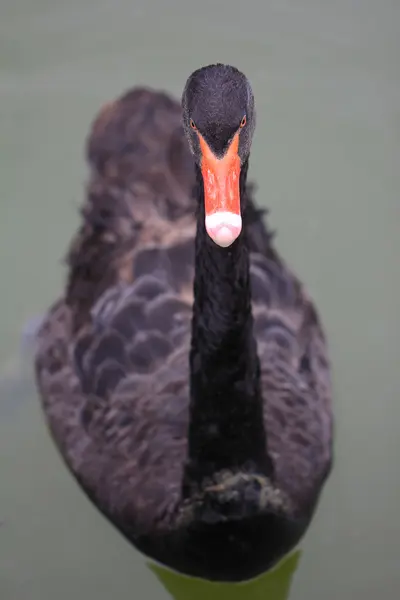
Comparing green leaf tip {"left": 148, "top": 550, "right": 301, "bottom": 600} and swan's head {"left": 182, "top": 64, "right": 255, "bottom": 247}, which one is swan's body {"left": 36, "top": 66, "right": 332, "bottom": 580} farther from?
green leaf tip {"left": 148, "top": 550, "right": 301, "bottom": 600}

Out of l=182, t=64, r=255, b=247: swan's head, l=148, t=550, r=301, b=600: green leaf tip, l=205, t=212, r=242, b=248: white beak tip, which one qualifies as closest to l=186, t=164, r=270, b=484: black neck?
l=182, t=64, r=255, b=247: swan's head

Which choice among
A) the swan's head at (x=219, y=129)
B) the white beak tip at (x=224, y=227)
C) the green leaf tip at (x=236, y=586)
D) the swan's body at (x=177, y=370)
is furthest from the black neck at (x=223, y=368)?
the green leaf tip at (x=236, y=586)

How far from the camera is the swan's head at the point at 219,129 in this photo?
199cm

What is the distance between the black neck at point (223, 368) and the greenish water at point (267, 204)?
740 millimetres

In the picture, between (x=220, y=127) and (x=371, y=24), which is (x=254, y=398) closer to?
(x=220, y=127)

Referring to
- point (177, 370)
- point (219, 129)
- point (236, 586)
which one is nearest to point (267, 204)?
point (177, 370)

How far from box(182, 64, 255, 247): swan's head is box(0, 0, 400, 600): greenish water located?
155 centimetres

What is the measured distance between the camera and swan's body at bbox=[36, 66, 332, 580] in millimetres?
2471

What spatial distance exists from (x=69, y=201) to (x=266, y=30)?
50.0 inches

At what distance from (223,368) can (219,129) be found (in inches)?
25.9

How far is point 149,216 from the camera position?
126 inches

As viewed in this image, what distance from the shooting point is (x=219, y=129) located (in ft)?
6.63

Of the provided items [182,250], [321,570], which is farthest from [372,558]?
[182,250]

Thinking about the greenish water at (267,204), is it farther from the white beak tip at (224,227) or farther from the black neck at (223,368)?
the white beak tip at (224,227)
